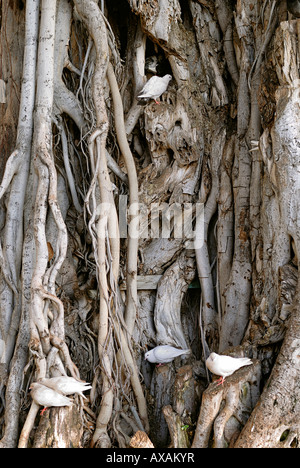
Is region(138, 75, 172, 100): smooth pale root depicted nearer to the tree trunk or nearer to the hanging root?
the tree trunk

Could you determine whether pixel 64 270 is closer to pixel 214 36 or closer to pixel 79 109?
pixel 79 109

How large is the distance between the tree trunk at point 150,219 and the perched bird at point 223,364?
45mm

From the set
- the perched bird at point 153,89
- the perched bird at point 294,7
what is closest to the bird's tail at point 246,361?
the perched bird at point 153,89

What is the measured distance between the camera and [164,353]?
110 inches

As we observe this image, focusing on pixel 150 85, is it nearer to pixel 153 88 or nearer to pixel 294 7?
pixel 153 88

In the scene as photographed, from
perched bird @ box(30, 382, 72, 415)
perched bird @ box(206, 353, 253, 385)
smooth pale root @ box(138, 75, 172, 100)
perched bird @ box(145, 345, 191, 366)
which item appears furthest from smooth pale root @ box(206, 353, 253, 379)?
smooth pale root @ box(138, 75, 172, 100)

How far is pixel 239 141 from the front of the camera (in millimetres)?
2906

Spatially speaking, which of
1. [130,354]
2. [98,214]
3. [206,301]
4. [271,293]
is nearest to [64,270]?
[98,214]

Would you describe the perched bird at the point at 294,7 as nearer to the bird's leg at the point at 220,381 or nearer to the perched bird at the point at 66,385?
the bird's leg at the point at 220,381

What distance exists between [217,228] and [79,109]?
1.09 meters

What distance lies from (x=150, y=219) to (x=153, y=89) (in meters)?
0.79

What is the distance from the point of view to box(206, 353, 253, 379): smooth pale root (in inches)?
87.0

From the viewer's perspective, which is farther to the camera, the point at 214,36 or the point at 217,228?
the point at 214,36

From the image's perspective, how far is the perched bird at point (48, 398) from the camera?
2.19 metres
